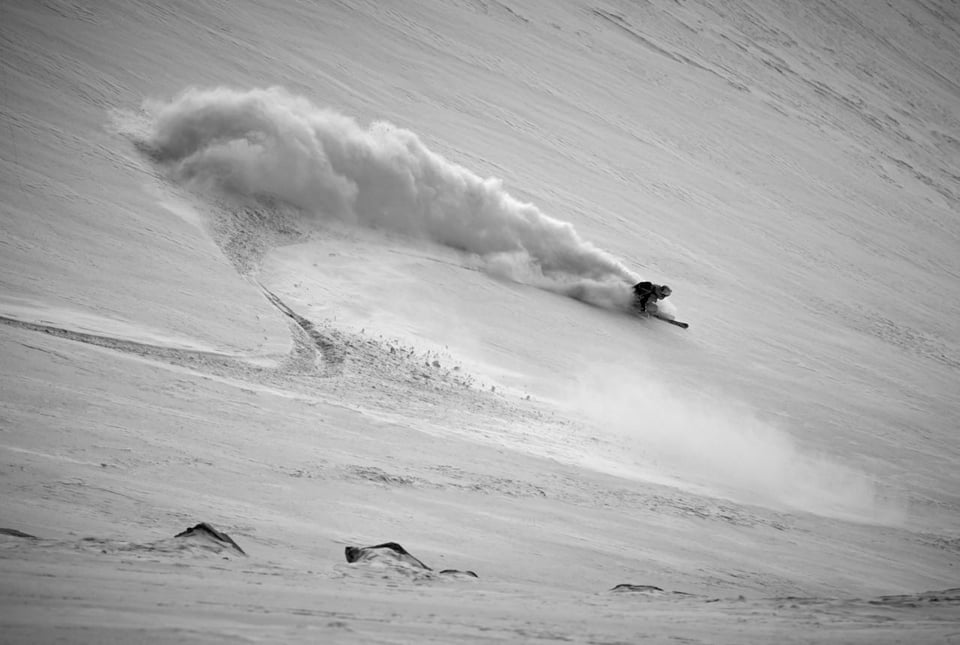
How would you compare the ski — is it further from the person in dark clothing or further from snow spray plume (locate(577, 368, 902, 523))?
snow spray plume (locate(577, 368, 902, 523))

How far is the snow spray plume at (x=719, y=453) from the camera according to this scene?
834cm

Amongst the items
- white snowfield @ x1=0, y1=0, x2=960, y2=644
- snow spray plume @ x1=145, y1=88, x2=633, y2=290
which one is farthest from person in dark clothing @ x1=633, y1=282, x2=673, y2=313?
snow spray plume @ x1=145, y1=88, x2=633, y2=290

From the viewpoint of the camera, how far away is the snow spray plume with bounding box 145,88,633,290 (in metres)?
11.3

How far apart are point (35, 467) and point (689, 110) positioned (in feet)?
77.3

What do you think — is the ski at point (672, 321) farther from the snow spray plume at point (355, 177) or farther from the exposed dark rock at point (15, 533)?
the exposed dark rock at point (15, 533)

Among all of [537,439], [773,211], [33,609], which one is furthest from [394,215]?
[773,211]

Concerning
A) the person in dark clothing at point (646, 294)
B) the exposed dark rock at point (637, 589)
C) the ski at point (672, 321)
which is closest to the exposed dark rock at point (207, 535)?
the exposed dark rock at point (637, 589)

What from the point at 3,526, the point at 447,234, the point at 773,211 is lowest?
the point at 3,526

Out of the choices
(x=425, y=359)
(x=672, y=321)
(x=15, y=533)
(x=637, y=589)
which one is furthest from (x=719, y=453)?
(x=15, y=533)

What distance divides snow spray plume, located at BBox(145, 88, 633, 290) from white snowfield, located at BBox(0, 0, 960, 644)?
2.3 inches

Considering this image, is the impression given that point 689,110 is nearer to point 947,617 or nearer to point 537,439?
point 537,439

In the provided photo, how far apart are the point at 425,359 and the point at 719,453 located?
335cm

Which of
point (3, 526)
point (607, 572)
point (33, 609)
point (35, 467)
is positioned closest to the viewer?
point (33, 609)

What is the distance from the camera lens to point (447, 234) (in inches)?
505
